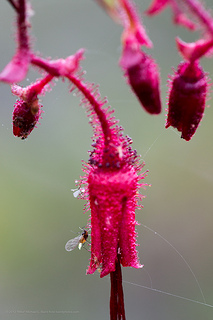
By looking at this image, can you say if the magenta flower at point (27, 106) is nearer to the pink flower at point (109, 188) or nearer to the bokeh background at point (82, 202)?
the pink flower at point (109, 188)

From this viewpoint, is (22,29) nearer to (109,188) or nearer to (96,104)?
(96,104)

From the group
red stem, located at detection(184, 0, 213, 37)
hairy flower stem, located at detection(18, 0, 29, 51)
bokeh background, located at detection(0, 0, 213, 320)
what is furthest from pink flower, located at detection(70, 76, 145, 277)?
bokeh background, located at detection(0, 0, 213, 320)

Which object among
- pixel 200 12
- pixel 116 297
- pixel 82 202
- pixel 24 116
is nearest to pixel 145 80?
pixel 200 12

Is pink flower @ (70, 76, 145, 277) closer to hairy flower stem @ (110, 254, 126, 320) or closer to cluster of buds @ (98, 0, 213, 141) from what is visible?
hairy flower stem @ (110, 254, 126, 320)

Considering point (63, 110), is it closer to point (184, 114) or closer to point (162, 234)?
point (162, 234)

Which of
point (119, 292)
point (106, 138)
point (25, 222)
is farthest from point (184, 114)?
point (25, 222)

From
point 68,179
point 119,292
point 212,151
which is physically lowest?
point 119,292
